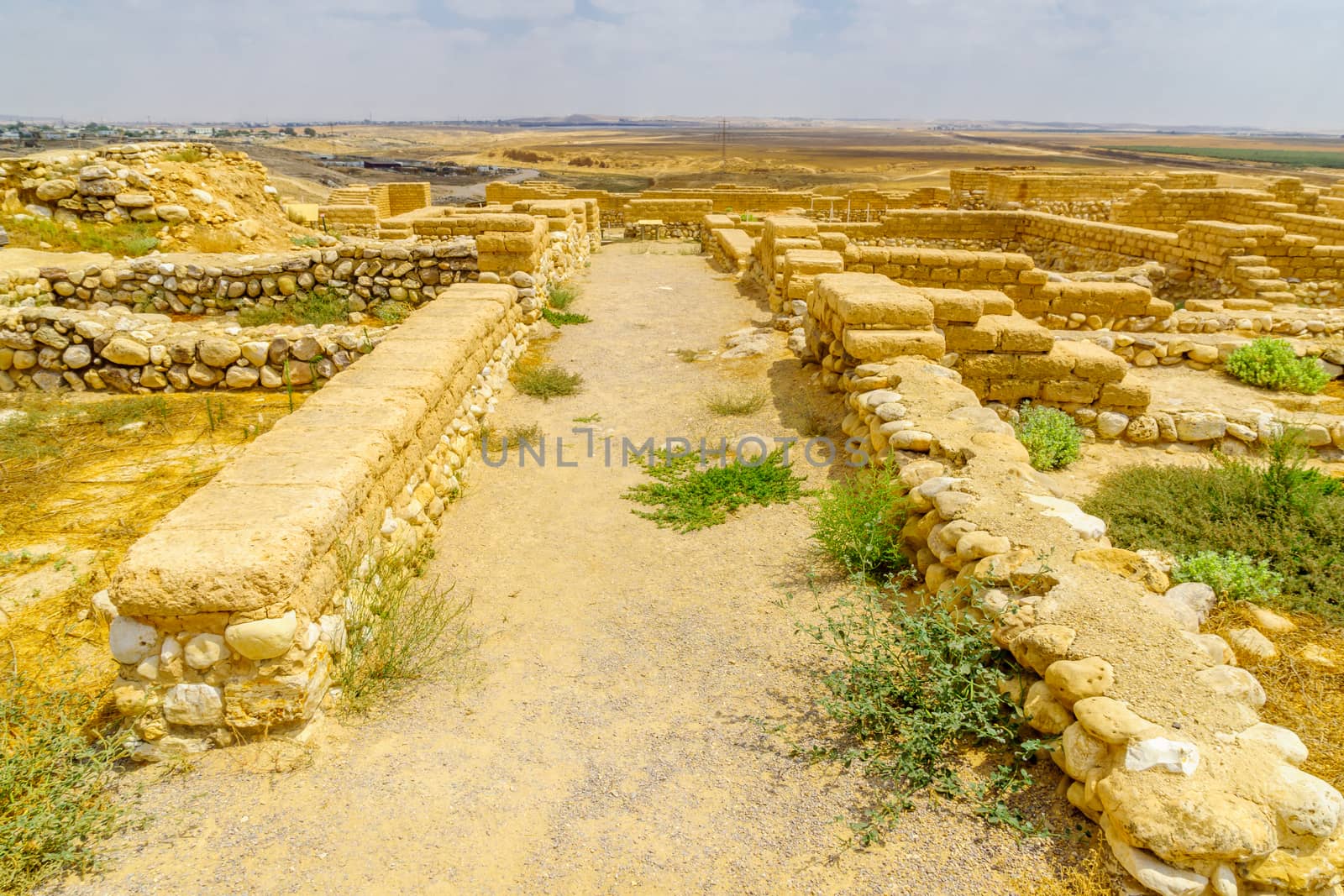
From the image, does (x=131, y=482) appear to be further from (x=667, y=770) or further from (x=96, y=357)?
(x=667, y=770)

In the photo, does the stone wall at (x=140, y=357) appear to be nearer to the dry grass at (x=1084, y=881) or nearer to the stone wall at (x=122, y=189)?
the dry grass at (x=1084, y=881)

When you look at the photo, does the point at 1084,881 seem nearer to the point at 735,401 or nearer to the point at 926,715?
the point at 926,715

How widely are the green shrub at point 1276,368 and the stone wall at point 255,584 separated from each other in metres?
8.41

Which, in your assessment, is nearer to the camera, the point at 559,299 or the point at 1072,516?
the point at 1072,516

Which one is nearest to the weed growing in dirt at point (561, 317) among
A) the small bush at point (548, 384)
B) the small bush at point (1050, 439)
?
the small bush at point (548, 384)

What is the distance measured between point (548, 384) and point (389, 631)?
13.8ft

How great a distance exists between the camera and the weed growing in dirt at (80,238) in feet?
39.9

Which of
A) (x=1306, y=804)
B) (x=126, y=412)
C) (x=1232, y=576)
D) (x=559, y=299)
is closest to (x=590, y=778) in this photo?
(x=1306, y=804)

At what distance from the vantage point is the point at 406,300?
953 cm

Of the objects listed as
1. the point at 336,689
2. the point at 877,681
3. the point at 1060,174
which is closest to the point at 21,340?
the point at 336,689

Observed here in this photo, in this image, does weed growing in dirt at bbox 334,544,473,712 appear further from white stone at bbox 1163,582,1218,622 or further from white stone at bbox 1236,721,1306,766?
white stone at bbox 1163,582,1218,622

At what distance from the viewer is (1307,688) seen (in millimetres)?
3197

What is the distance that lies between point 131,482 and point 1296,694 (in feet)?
21.3

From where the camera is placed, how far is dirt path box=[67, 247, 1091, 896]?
238 cm
